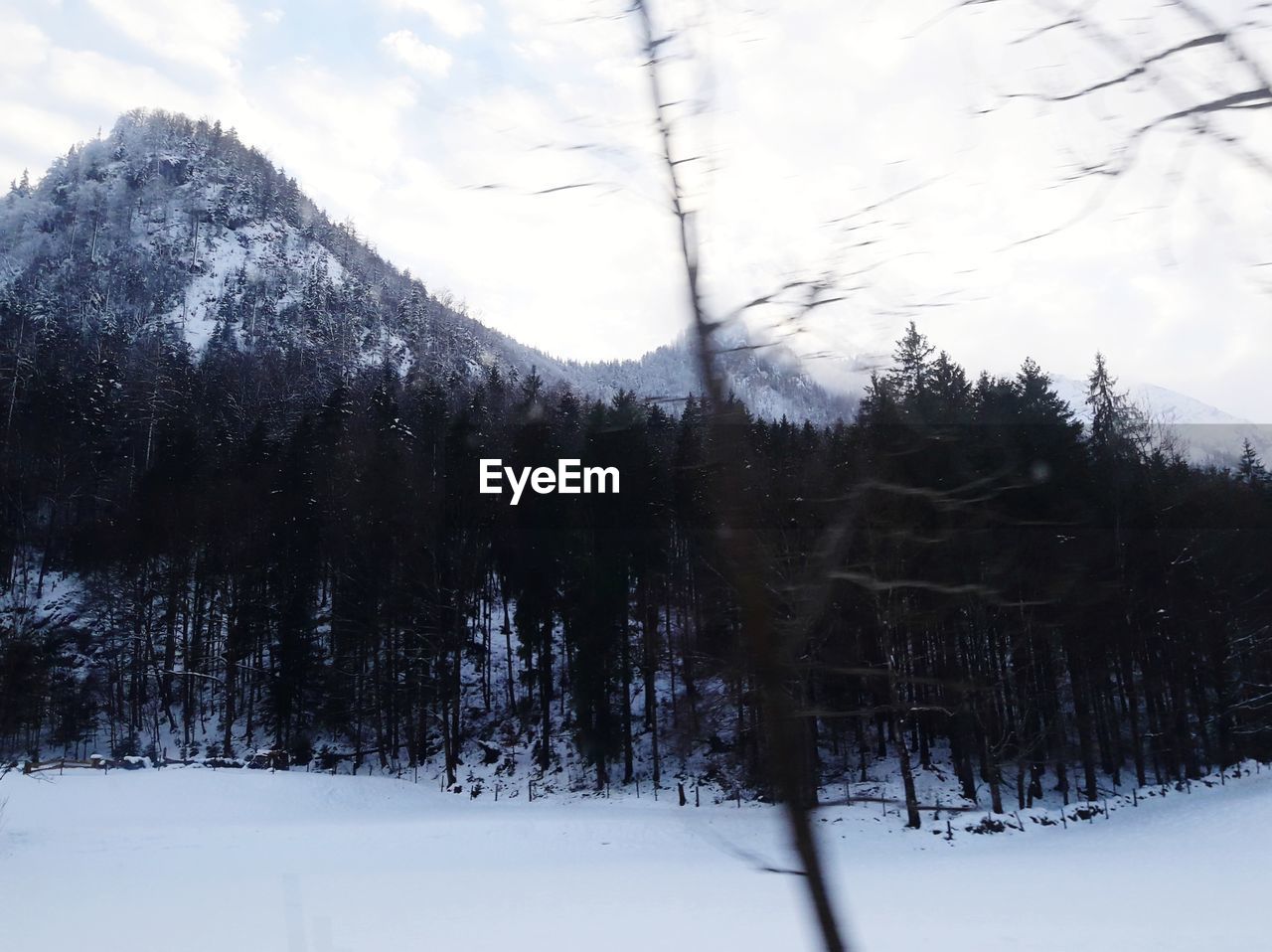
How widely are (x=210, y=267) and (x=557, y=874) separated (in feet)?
428

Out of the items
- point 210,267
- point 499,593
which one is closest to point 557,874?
point 499,593

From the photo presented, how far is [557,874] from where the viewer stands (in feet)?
48.1

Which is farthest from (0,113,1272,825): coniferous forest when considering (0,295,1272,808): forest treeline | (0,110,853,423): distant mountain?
(0,110,853,423): distant mountain

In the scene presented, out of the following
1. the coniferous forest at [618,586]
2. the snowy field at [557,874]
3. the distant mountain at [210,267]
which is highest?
the distant mountain at [210,267]

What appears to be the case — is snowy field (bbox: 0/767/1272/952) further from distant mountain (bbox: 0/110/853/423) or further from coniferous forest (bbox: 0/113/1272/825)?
distant mountain (bbox: 0/110/853/423)

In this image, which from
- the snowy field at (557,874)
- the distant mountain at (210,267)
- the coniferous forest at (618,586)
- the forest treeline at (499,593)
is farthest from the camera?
the distant mountain at (210,267)

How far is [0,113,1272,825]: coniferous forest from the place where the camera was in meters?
3.38

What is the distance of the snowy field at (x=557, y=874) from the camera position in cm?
973

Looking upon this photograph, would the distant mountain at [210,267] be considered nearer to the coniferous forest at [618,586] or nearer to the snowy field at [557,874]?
the coniferous forest at [618,586]

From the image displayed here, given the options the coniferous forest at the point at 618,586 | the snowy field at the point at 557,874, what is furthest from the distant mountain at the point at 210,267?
the snowy field at the point at 557,874

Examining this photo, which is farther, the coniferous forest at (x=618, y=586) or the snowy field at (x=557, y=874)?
the snowy field at (x=557, y=874)

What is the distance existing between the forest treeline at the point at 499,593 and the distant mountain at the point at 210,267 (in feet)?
149

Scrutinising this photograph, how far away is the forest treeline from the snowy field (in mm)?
2501

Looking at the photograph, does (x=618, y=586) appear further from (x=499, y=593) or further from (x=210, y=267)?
(x=210, y=267)
